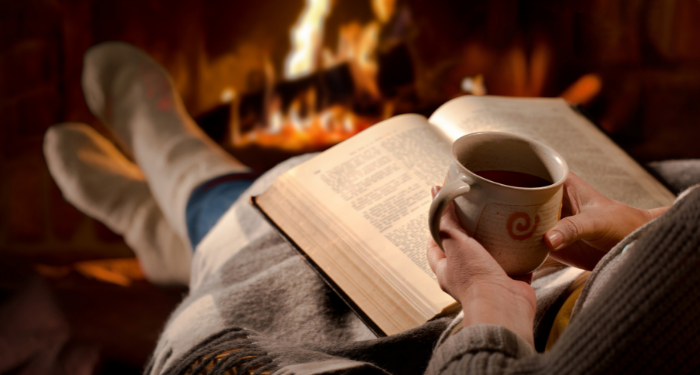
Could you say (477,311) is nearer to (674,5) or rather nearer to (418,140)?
(418,140)

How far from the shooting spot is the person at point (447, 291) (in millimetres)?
211

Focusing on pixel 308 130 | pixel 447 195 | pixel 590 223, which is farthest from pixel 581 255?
pixel 308 130

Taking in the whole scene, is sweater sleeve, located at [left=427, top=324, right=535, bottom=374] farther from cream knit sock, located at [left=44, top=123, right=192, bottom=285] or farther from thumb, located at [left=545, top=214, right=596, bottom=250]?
cream knit sock, located at [left=44, top=123, right=192, bottom=285]

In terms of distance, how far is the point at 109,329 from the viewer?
0.96 meters

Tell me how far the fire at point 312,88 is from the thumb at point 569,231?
964mm

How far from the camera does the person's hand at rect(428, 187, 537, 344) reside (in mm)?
272

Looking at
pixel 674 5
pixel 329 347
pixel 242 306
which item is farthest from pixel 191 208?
pixel 674 5

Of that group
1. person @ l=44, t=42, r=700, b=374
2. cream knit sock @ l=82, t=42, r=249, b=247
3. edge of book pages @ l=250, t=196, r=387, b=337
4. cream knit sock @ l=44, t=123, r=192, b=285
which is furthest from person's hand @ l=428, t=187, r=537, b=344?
cream knit sock @ l=44, t=123, r=192, b=285

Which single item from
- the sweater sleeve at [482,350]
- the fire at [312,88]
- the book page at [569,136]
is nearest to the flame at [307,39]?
the fire at [312,88]

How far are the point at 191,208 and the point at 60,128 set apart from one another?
0.55 m

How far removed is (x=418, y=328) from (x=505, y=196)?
0.15 m

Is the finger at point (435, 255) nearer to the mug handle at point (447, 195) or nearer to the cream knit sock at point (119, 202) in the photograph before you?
the mug handle at point (447, 195)

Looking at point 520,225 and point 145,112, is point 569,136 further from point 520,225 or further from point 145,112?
point 145,112

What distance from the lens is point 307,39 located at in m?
1.21
